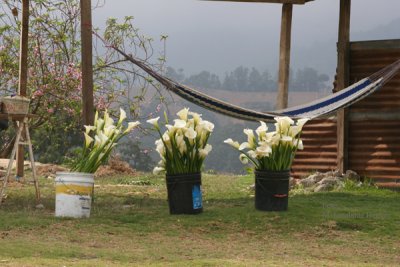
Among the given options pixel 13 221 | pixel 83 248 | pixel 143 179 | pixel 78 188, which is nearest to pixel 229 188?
pixel 143 179

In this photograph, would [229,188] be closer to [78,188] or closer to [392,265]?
[78,188]

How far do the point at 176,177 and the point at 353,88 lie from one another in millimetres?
3348

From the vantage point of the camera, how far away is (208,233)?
7.68 metres

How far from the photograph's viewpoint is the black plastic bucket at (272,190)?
349 inches

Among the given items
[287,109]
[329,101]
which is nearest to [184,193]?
[287,109]

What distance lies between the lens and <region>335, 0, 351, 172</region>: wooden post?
12320 millimetres

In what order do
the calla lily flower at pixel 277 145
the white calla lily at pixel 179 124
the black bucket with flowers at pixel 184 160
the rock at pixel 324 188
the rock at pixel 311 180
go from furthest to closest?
the rock at pixel 311 180, the rock at pixel 324 188, the calla lily flower at pixel 277 145, the black bucket with flowers at pixel 184 160, the white calla lily at pixel 179 124

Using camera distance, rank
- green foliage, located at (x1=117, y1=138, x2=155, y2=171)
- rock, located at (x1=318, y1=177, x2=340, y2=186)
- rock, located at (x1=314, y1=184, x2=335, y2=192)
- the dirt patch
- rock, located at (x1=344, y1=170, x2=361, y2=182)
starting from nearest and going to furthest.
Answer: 1. rock, located at (x1=314, y1=184, x2=335, y2=192)
2. rock, located at (x1=318, y1=177, x2=340, y2=186)
3. rock, located at (x1=344, y1=170, x2=361, y2=182)
4. the dirt patch
5. green foliage, located at (x1=117, y1=138, x2=155, y2=171)

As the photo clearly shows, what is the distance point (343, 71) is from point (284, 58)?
95cm

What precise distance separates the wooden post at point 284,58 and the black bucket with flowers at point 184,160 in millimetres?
3735

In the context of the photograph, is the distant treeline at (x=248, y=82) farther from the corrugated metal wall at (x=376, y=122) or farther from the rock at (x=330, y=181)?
the rock at (x=330, y=181)

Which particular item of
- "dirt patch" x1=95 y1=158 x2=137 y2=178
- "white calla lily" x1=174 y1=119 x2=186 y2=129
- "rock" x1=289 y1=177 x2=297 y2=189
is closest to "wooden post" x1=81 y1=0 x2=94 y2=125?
"white calla lily" x1=174 y1=119 x2=186 y2=129

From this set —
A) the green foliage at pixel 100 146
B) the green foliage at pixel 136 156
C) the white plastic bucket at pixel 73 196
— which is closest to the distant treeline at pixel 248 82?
the green foliage at pixel 136 156

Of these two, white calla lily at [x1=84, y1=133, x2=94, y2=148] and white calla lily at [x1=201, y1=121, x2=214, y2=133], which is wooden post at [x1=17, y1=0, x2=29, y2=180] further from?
white calla lily at [x1=201, y1=121, x2=214, y2=133]
